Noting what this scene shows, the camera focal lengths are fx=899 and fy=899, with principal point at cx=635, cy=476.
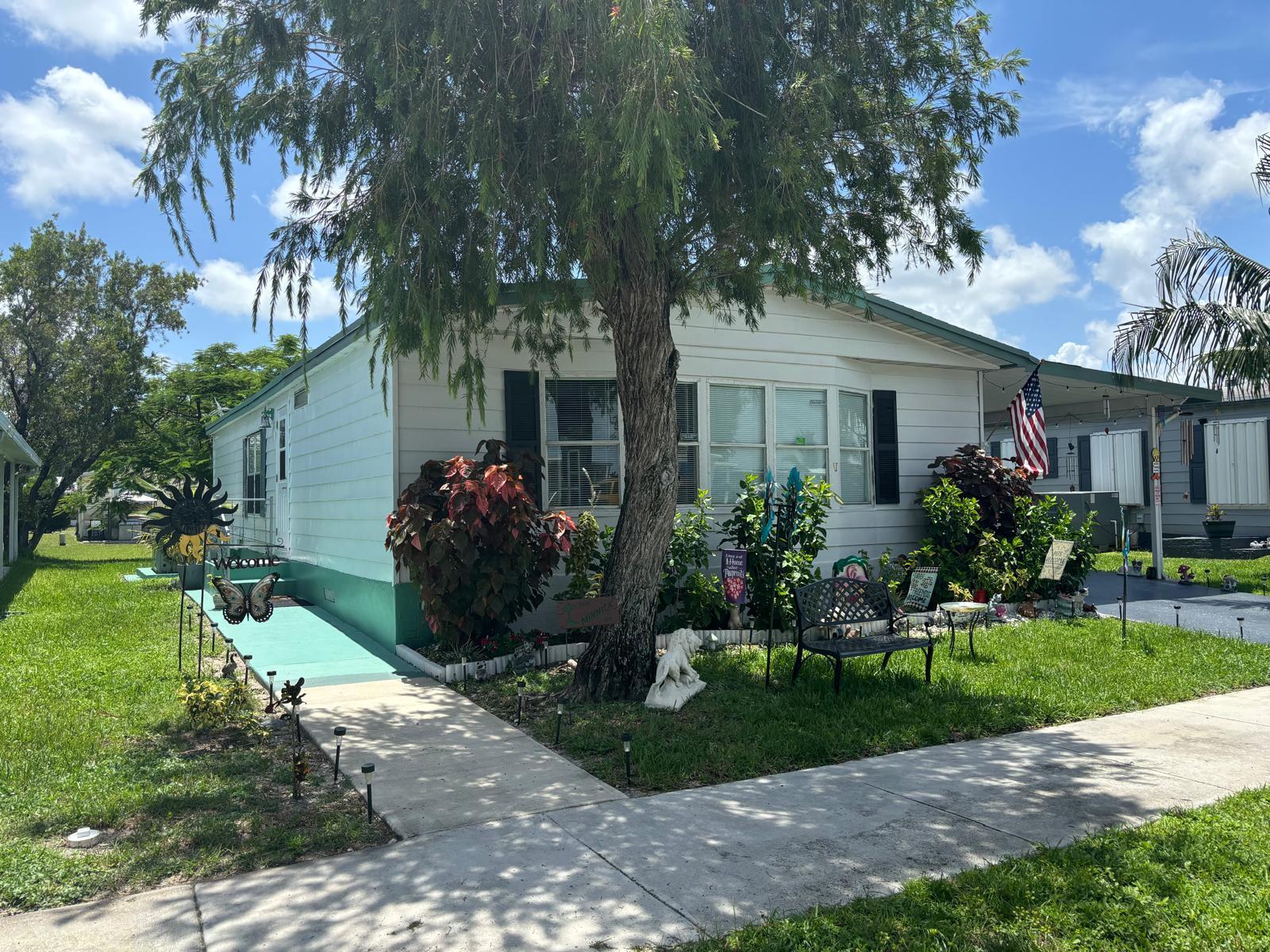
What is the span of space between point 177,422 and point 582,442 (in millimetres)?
23629

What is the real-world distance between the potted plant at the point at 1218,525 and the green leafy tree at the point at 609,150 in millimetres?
14617

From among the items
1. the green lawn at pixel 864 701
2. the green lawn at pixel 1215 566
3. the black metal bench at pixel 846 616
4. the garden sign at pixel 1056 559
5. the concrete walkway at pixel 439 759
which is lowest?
the concrete walkway at pixel 439 759

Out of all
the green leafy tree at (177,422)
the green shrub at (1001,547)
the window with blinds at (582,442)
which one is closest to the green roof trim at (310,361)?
the window with blinds at (582,442)

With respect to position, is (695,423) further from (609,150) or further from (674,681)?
(609,150)

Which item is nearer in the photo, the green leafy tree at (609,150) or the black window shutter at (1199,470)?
the green leafy tree at (609,150)

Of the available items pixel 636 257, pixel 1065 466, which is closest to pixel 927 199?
pixel 636 257

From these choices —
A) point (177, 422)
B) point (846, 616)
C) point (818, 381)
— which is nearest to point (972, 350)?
point (818, 381)

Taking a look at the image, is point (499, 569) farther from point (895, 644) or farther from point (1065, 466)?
point (1065, 466)

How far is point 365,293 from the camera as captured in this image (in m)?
6.92

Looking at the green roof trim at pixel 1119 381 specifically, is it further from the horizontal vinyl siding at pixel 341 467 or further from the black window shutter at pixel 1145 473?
the horizontal vinyl siding at pixel 341 467

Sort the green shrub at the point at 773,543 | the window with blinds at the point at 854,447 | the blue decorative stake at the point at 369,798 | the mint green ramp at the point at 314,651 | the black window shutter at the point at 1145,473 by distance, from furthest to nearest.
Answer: the black window shutter at the point at 1145,473
the window with blinds at the point at 854,447
the green shrub at the point at 773,543
the mint green ramp at the point at 314,651
the blue decorative stake at the point at 369,798

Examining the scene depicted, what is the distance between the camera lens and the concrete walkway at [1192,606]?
977 centimetres

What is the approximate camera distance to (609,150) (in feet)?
18.2

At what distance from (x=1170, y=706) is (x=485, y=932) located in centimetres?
576
